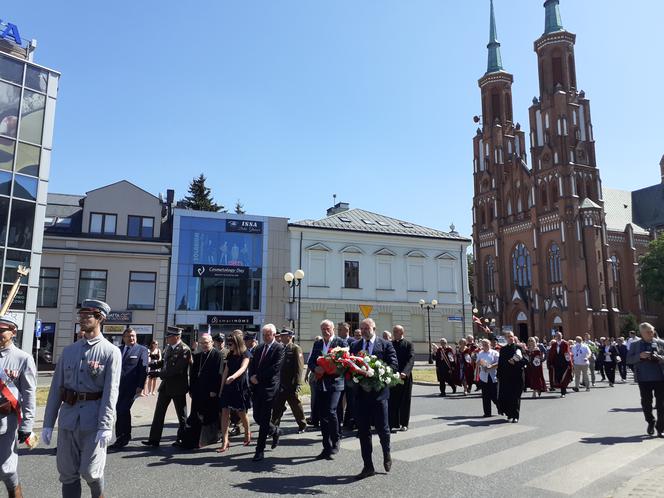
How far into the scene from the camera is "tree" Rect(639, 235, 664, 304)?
180 feet

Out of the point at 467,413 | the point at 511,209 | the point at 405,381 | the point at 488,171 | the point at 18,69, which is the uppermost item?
the point at 488,171

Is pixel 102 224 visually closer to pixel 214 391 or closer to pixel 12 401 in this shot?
pixel 214 391

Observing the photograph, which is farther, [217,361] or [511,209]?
[511,209]

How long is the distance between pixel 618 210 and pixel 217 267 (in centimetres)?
5885

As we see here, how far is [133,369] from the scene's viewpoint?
9.16 metres

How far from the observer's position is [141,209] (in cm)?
3250

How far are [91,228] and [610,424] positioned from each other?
2920 cm

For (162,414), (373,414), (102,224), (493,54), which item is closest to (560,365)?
(373,414)

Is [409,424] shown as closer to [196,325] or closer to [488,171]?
[196,325]

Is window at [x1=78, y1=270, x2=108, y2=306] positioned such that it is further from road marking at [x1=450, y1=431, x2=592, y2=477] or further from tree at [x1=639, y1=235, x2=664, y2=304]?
tree at [x1=639, y1=235, x2=664, y2=304]

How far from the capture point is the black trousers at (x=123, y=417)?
8797 millimetres

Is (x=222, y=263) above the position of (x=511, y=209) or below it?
below

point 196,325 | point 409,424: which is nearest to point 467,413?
point 409,424

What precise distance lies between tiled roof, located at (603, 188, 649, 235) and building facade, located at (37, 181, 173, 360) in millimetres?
56183
